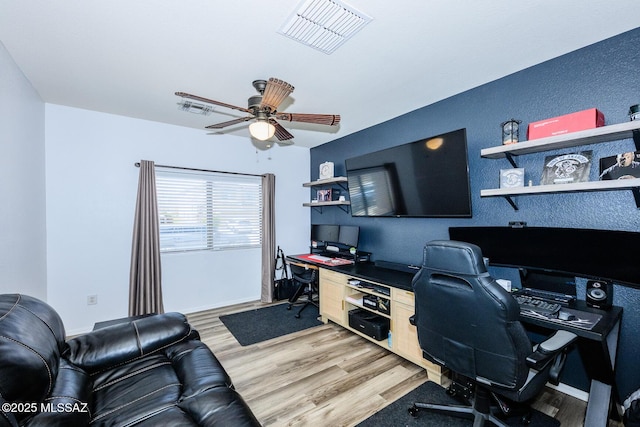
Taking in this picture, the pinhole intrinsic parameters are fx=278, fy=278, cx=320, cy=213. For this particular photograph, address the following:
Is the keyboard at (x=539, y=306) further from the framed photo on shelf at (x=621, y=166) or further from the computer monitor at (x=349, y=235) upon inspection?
the computer monitor at (x=349, y=235)

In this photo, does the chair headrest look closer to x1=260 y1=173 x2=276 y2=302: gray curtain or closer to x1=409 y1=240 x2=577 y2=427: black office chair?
x1=409 y1=240 x2=577 y2=427: black office chair

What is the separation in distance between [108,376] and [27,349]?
587 millimetres

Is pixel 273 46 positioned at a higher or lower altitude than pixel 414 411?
higher

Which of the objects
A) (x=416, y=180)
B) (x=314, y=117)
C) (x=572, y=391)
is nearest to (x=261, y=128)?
(x=314, y=117)

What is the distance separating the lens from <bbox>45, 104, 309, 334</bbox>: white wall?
3117 mm

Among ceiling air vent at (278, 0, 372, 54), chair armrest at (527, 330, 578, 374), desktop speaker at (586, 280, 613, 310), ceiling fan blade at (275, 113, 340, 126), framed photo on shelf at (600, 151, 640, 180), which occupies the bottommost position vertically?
chair armrest at (527, 330, 578, 374)

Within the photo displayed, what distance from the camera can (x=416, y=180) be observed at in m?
2.87

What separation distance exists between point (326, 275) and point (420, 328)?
5.92 feet

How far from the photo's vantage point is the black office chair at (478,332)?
4.58 feet

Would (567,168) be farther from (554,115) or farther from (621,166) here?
(554,115)

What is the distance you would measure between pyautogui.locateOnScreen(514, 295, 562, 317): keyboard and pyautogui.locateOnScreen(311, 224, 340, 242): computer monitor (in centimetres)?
252

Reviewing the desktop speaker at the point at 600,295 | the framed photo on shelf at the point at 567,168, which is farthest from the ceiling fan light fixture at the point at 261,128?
the desktop speaker at the point at 600,295

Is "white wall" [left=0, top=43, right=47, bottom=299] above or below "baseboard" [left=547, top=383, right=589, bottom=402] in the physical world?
above

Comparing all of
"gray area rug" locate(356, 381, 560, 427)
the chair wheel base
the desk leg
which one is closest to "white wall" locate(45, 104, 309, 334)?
"gray area rug" locate(356, 381, 560, 427)
